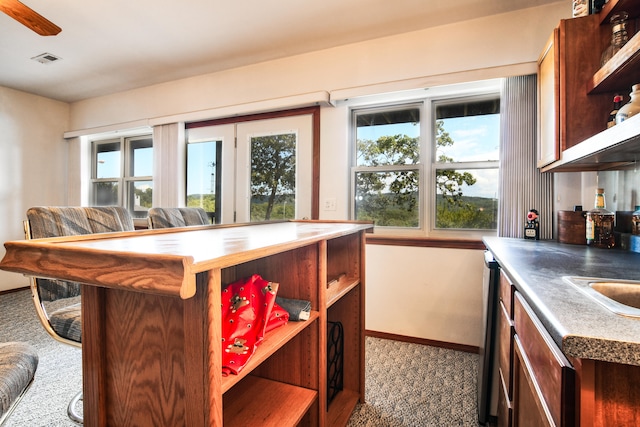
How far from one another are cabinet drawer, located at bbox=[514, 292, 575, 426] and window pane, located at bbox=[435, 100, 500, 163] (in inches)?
72.0

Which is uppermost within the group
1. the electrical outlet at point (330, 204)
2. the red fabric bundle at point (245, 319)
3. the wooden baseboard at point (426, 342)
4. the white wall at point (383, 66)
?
the white wall at point (383, 66)

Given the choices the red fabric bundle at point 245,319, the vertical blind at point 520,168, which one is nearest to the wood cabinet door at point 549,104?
the vertical blind at point 520,168

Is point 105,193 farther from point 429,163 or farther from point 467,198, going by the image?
point 467,198

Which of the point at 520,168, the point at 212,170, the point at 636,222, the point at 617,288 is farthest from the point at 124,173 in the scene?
the point at 636,222

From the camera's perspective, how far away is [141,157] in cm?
415

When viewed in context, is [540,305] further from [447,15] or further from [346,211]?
[447,15]

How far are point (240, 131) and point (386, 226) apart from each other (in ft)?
6.01

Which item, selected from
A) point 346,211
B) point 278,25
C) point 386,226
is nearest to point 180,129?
point 278,25

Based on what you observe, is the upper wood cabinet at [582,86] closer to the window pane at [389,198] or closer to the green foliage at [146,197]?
the window pane at [389,198]

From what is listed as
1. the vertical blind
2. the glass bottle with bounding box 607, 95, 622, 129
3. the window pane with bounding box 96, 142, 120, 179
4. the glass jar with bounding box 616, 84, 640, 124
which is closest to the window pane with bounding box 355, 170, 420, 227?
the vertical blind

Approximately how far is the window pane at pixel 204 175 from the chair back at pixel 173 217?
Answer: 117 cm

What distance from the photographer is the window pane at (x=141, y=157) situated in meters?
4.09

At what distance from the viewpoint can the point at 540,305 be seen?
684 millimetres

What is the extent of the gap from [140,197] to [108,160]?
84 centimetres
